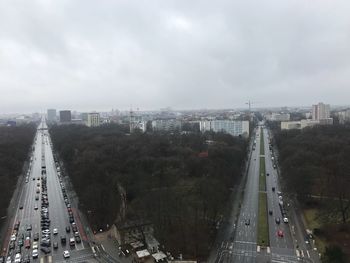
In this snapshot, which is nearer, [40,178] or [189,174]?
[189,174]

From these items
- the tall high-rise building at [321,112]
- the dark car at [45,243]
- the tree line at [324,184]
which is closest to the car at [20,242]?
the dark car at [45,243]

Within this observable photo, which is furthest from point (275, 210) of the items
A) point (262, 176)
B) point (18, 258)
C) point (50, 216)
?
point (18, 258)

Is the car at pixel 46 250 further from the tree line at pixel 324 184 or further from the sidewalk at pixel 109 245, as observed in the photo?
the tree line at pixel 324 184

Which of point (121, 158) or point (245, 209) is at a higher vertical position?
point (121, 158)

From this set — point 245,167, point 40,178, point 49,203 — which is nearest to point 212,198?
point 49,203

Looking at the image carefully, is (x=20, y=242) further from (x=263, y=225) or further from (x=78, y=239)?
(x=263, y=225)

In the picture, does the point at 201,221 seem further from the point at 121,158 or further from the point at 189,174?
the point at 121,158

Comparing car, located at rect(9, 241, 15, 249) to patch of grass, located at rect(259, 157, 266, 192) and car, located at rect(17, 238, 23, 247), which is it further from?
patch of grass, located at rect(259, 157, 266, 192)
